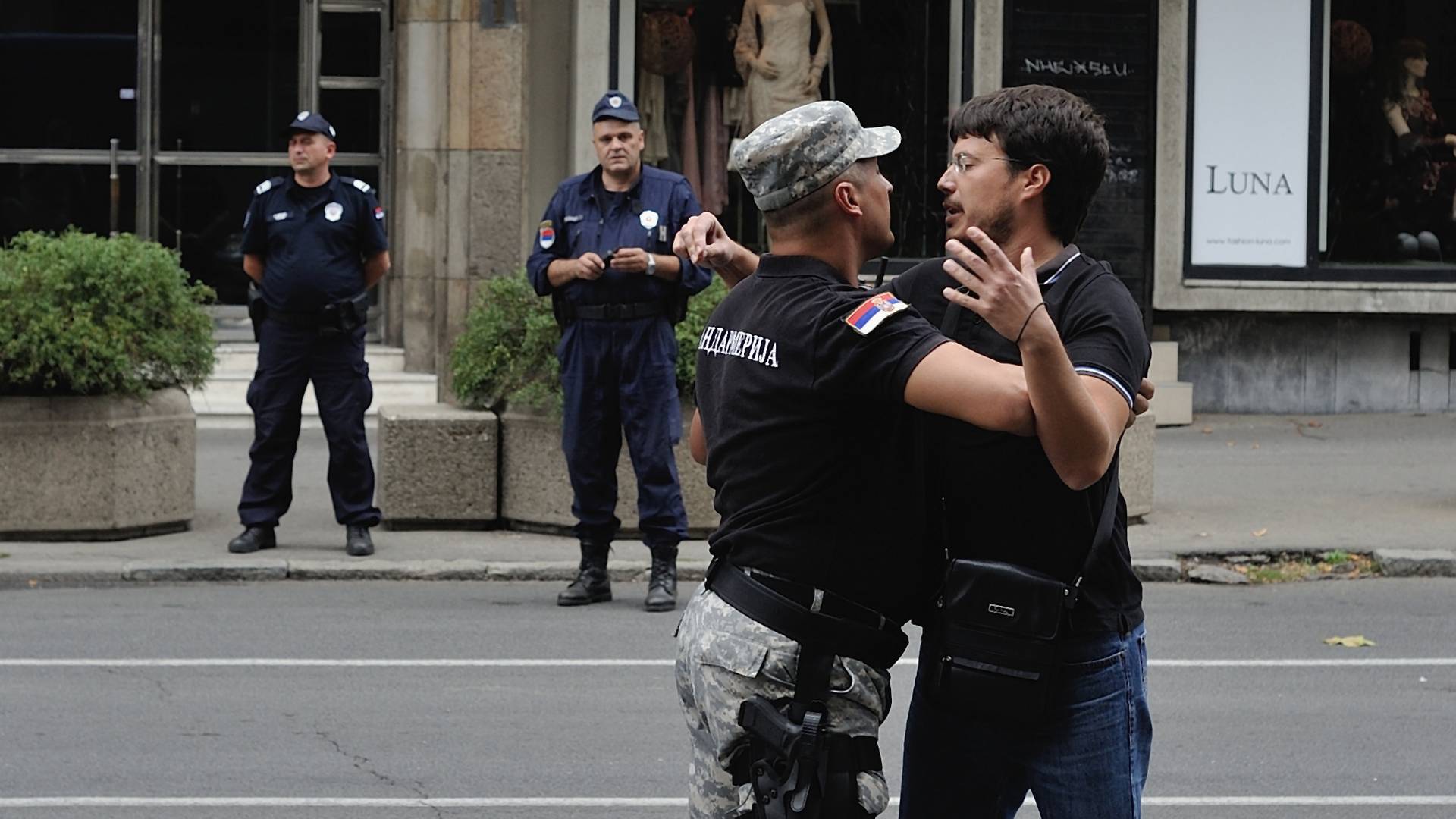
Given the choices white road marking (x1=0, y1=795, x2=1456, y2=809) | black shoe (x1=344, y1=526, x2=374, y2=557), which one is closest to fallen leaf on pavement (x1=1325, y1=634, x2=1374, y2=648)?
white road marking (x1=0, y1=795, x2=1456, y2=809)

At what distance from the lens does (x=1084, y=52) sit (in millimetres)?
15602

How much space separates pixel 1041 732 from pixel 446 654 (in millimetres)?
4951

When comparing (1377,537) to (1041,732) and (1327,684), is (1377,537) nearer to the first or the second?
(1327,684)

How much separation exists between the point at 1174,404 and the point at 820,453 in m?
12.6

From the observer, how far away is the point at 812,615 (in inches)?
133

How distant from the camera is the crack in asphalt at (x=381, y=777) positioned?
20.1 ft

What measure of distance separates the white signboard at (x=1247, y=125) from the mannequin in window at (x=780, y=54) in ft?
9.35

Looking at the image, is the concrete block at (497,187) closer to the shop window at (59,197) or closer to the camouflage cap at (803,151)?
the shop window at (59,197)

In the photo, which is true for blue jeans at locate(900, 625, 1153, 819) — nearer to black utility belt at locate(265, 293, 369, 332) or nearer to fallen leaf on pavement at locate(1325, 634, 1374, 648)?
fallen leaf on pavement at locate(1325, 634, 1374, 648)

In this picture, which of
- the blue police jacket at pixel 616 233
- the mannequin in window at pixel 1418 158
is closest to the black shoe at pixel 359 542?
the blue police jacket at pixel 616 233

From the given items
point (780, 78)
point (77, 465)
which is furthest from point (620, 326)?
point (780, 78)

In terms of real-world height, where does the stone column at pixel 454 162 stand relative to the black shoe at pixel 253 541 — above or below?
above

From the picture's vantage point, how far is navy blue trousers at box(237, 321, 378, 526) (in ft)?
33.6

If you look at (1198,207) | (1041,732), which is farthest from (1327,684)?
(1198,207)
